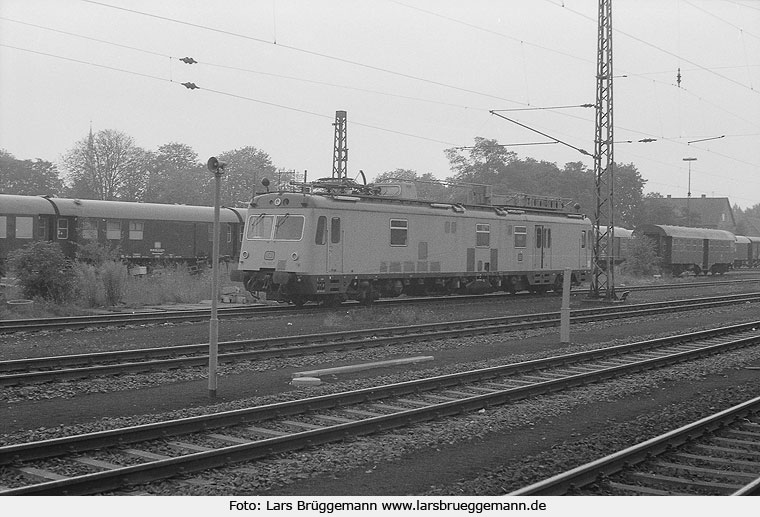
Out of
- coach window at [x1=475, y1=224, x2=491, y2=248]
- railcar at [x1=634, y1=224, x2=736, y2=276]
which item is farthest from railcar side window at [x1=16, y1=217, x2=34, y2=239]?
railcar at [x1=634, y1=224, x2=736, y2=276]

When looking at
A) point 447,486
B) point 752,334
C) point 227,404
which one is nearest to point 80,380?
point 227,404

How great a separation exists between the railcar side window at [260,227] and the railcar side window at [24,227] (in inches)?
489

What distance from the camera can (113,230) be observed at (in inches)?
1375

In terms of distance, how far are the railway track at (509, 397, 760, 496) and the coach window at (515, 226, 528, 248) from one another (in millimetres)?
20530

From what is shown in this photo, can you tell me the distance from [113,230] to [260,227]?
43.3 feet

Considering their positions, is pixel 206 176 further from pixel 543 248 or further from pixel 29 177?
pixel 543 248

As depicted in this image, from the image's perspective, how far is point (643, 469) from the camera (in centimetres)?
783

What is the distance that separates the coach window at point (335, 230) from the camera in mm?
23109

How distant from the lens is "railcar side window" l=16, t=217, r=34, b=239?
32406mm

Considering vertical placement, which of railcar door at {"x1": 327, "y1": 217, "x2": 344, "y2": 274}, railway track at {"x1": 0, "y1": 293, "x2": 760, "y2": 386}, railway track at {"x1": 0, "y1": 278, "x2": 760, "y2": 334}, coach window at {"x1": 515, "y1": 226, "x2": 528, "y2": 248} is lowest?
railway track at {"x1": 0, "y1": 293, "x2": 760, "y2": 386}

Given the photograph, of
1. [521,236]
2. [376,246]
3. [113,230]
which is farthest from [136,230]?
[521,236]

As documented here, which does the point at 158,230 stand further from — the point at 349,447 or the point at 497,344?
the point at 349,447

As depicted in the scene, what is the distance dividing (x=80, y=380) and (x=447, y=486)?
6681 mm
